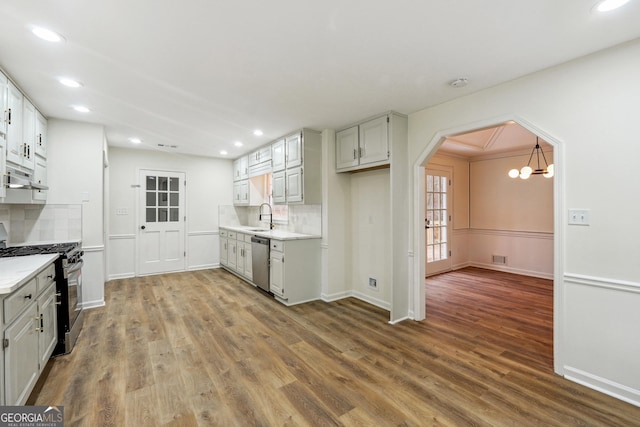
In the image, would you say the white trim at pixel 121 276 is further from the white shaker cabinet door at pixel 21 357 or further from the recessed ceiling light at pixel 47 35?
the recessed ceiling light at pixel 47 35

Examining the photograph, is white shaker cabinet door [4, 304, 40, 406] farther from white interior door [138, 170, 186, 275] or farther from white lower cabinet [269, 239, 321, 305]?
white interior door [138, 170, 186, 275]

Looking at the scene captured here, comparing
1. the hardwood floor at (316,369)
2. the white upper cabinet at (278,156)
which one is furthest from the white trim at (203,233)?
the white upper cabinet at (278,156)

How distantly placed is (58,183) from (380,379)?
434 centimetres

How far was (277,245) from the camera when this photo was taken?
4.12 metres

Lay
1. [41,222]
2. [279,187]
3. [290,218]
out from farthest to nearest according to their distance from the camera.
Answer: [290,218], [279,187], [41,222]

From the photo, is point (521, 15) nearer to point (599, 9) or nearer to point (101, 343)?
point (599, 9)

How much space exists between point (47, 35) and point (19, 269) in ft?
5.22

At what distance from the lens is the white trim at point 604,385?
1968 millimetres

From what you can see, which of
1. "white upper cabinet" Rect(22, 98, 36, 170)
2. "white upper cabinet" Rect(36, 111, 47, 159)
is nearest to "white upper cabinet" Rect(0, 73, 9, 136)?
"white upper cabinet" Rect(22, 98, 36, 170)

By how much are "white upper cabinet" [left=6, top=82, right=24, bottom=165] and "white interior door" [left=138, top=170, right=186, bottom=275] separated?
293cm

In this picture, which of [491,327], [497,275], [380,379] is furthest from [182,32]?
[497,275]

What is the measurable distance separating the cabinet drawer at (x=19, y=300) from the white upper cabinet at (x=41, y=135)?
1.97 meters

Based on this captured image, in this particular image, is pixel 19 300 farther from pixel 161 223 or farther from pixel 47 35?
pixel 161 223

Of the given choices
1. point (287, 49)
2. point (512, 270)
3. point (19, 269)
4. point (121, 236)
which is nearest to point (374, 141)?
point (287, 49)
